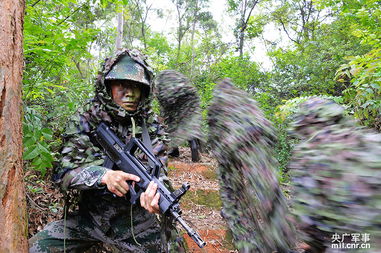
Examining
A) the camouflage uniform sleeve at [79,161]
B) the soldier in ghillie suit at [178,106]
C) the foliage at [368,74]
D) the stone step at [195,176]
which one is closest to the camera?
the camouflage uniform sleeve at [79,161]

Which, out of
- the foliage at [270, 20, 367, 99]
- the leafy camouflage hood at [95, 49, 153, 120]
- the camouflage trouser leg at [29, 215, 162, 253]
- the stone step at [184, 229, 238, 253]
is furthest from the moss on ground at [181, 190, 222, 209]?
the foliage at [270, 20, 367, 99]

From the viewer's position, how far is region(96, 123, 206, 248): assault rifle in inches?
82.9

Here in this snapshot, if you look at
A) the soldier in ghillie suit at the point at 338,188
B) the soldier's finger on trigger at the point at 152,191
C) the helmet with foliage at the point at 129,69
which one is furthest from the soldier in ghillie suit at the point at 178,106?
the soldier in ghillie suit at the point at 338,188

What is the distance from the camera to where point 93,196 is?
263cm

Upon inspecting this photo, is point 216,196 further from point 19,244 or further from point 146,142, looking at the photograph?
point 19,244

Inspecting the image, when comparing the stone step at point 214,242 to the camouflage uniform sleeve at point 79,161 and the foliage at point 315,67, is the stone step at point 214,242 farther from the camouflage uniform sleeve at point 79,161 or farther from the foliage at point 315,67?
the foliage at point 315,67

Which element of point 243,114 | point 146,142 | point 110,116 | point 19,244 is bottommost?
point 19,244

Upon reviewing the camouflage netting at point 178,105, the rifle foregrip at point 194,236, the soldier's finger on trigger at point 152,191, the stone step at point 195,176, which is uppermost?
the camouflage netting at point 178,105

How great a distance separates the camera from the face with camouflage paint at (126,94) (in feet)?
9.00

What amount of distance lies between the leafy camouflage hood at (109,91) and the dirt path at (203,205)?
3.76 ft

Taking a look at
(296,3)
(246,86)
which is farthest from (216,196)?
(296,3)

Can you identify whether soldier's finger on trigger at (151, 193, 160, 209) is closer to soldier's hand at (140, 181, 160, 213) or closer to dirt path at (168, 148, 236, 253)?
soldier's hand at (140, 181, 160, 213)

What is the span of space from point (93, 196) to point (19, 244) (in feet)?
3.39

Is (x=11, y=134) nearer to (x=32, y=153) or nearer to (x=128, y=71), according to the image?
(x=32, y=153)
